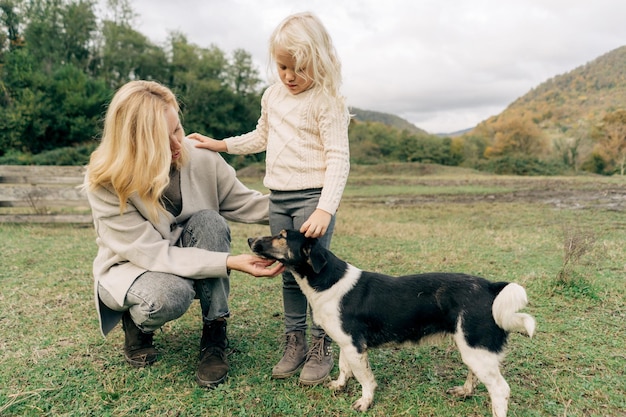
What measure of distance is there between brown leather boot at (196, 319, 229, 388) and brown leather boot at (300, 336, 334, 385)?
22.0 inches

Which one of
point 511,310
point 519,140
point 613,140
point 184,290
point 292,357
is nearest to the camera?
point 511,310

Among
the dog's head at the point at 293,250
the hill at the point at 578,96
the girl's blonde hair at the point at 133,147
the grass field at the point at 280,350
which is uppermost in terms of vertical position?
the hill at the point at 578,96

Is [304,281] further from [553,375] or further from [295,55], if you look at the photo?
[553,375]

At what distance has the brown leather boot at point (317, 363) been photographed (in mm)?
2988

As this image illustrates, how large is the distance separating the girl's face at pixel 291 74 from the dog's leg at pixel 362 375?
175 cm

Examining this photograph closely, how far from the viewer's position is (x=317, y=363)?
3098mm

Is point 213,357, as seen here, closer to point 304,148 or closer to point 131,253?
point 131,253

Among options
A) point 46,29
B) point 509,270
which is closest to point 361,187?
point 509,270

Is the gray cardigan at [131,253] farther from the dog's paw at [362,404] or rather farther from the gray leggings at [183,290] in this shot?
the dog's paw at [362,404]

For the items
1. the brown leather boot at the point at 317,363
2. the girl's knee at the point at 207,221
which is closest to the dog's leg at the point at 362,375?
the brown leather boot at the point at 317,363

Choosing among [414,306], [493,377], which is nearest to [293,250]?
[414,306]

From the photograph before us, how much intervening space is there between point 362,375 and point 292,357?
652mm

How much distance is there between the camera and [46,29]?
3856cm

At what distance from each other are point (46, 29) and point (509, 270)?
149 ft
